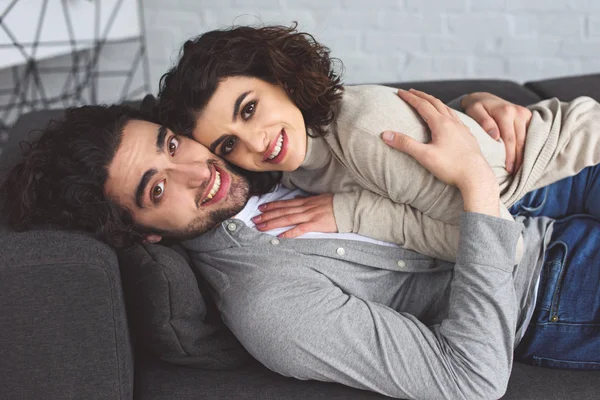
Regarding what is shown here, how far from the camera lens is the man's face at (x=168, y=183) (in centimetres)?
140

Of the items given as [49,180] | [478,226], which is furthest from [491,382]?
[49,180]

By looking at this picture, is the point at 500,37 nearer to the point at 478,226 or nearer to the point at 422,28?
the point at 422,28

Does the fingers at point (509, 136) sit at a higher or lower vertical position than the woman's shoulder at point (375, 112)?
lower

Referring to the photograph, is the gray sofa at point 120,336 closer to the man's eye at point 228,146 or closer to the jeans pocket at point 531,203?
the man's eye at point 228,146

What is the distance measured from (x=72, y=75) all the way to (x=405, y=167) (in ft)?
8.02

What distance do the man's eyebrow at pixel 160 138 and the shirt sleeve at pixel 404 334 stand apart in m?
0.39

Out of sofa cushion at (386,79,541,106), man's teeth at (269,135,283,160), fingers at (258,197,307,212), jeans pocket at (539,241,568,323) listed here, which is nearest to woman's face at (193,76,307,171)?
man's teeth at (269,135,283,160)

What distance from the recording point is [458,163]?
1.33 meters

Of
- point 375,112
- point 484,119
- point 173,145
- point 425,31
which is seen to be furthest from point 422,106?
point 425,31

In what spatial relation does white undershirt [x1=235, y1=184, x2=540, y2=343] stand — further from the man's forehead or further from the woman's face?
the man's forehead

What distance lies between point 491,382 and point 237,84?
2.70 feet

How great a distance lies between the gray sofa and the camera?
3.67 ft

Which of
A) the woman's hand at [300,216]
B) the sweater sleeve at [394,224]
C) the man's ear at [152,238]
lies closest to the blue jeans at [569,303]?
the sweater sleeve at [394,224]

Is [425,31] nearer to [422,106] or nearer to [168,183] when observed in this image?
[422,106]
